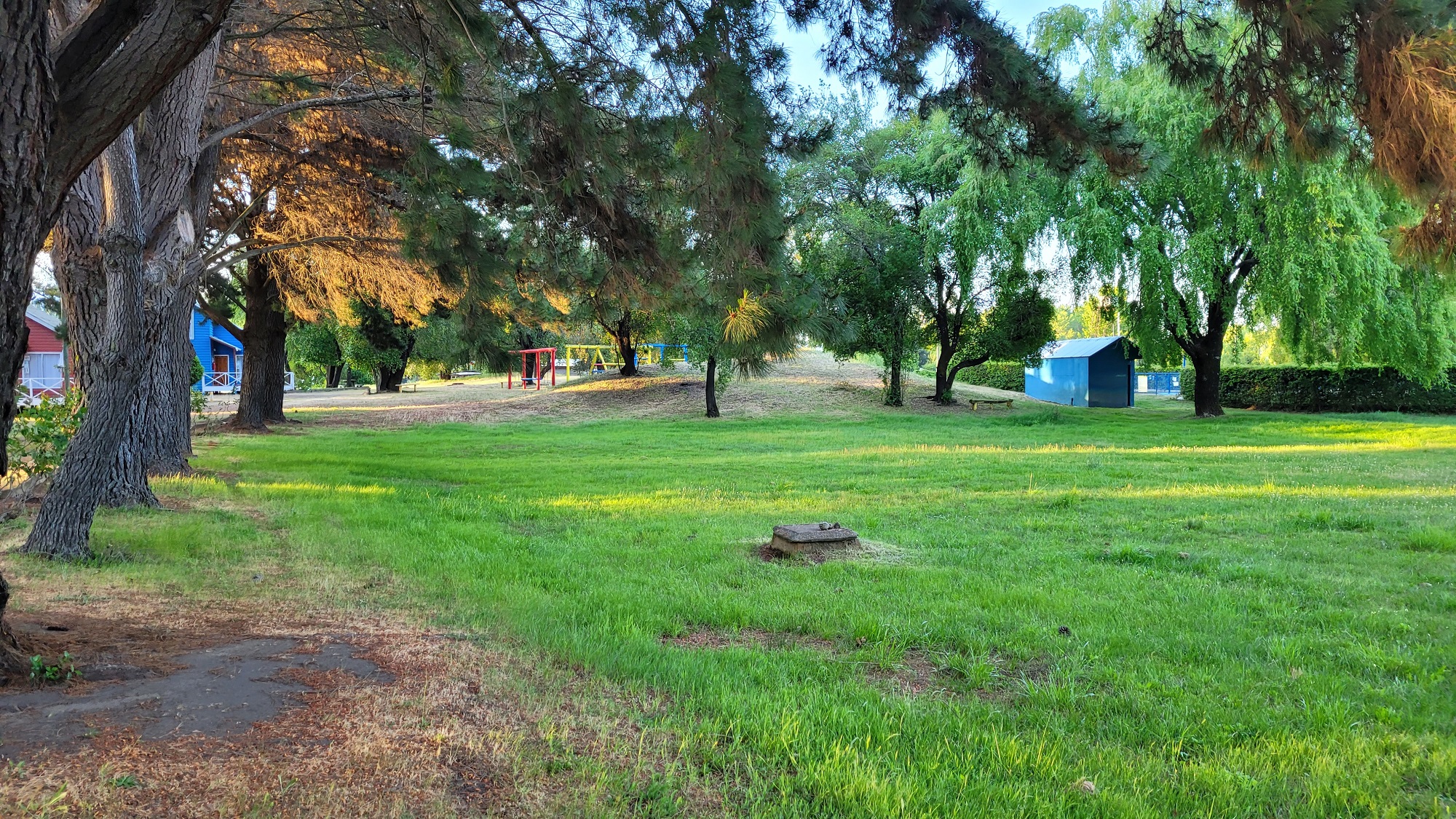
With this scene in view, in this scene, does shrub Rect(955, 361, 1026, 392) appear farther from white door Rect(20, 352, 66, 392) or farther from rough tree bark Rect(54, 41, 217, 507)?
white door Rect(20, 352, 66, 392)

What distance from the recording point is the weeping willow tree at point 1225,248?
18781 millimetres

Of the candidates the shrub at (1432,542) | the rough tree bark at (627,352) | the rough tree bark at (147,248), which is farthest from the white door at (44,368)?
the shrub at (1432,542)

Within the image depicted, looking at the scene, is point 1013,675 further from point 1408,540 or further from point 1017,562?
point 1408,540

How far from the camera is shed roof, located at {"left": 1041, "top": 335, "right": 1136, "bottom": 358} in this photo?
103ft

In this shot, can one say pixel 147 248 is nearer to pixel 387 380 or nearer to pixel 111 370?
pixel 111 370

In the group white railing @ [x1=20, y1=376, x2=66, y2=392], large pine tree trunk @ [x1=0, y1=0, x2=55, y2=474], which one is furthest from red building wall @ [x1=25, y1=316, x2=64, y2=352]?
large pine tree trunk @ [x1=0, y1=0, x2=55, y2=474]

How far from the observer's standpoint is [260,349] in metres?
20.4

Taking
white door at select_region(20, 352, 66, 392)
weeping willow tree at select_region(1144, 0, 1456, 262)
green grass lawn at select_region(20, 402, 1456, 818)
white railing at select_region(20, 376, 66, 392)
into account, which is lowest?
green grass lawn at select_region(20, 402, 1456, 818)

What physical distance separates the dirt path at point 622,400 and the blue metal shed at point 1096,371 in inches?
83.2

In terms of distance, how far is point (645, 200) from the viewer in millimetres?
7930

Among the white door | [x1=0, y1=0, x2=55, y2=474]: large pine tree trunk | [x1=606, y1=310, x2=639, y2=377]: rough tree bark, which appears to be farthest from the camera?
[x1=606, y1=310, x2=639, y2=377]: rough tree bark

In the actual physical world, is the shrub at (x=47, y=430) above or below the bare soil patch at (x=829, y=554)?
above

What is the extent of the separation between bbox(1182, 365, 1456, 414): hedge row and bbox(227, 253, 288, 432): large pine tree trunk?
29996 millimetres

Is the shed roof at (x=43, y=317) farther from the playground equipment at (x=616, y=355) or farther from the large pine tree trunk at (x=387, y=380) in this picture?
the playground equipment at (x=616, y=355)
